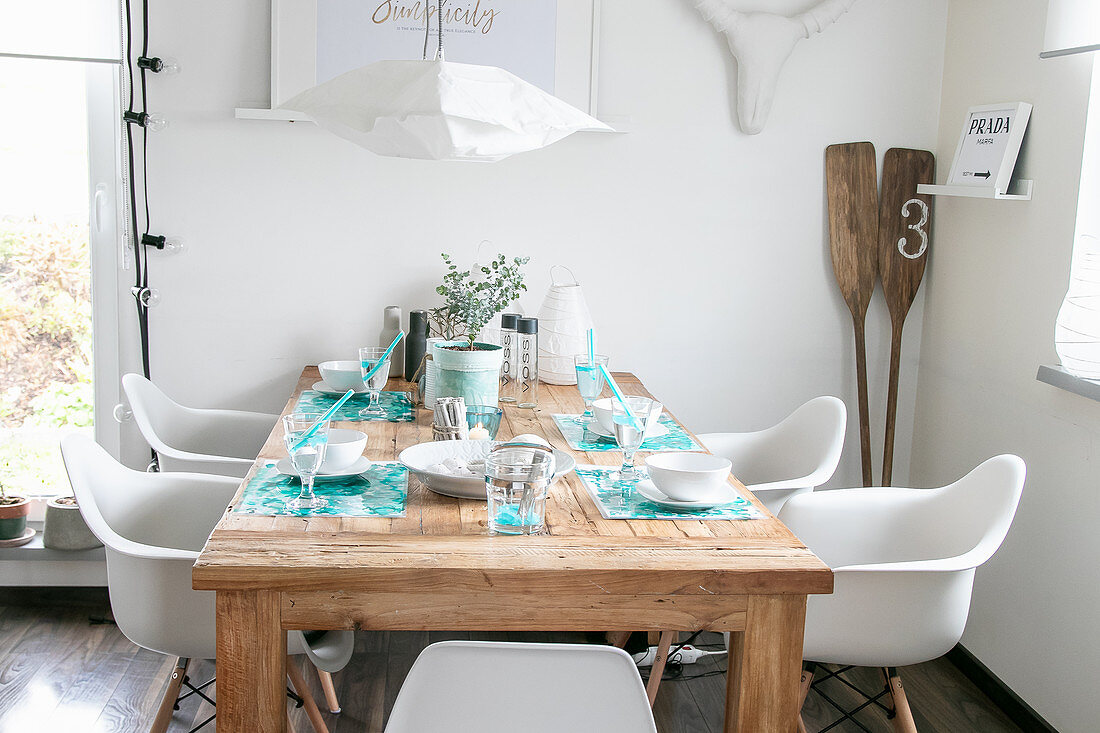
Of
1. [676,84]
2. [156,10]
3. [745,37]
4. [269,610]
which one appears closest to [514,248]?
[676,84]

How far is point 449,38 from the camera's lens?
297cm

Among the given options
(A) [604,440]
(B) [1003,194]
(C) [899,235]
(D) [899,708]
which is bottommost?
(D) [899,708]

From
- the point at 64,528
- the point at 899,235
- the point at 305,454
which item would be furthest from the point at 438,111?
the point at 64,528

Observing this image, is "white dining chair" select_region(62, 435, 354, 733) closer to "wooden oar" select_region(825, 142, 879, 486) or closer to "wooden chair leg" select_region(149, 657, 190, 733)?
"wooden chair leg" select_region(149, 657, 190, 733)

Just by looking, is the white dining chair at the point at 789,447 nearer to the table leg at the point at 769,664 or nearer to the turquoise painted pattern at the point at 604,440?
the turquoise painted pattern at the point at 604,440

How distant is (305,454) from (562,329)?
1.32 meters

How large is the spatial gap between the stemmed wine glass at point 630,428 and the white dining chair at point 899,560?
420 mm

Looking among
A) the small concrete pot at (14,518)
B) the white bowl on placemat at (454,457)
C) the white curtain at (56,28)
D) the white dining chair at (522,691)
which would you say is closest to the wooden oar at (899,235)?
the white bowl on placemat at (454,457)

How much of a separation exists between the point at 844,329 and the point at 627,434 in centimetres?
157

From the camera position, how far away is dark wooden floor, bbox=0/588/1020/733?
8.30 ft

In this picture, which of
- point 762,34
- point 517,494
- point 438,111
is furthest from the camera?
point 762,34

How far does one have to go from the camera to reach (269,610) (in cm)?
156

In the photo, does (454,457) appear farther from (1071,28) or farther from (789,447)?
(1071,28)

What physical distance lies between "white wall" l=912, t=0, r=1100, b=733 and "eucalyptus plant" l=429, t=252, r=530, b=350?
1320 millimetres
